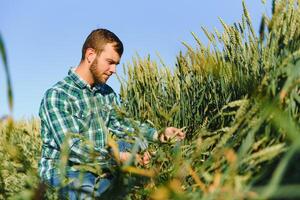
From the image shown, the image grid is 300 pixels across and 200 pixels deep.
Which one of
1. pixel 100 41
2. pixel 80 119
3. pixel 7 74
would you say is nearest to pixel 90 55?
pixel 100 41

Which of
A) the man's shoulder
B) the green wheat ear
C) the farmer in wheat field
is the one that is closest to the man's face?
the farmer in wheat field

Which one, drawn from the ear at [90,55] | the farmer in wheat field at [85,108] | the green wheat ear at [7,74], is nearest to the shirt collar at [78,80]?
the farmer in wheat field at [85,108]

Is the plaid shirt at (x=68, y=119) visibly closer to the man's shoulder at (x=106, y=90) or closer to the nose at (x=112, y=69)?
the man's shoulder at (x=106, y=90)

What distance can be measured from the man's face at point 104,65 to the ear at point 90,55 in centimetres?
4

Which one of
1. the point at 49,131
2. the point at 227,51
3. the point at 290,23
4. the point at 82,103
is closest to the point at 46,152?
the point at 49,131

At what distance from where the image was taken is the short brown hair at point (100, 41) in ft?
7.90

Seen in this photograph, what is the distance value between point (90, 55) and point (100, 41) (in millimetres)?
90

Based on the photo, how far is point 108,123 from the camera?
7.79ft

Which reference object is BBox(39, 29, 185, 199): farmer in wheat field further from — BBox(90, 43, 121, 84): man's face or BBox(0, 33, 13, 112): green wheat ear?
BBox(0, 33, 13, 112): green wheat ear

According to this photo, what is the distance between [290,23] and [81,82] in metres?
1.39

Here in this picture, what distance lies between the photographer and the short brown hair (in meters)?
2.41

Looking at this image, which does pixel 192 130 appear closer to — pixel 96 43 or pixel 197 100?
pixel 197 100

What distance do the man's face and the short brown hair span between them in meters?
0.04

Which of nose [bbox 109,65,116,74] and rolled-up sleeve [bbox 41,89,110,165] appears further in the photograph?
nose [bbox 109,65,116,74]
